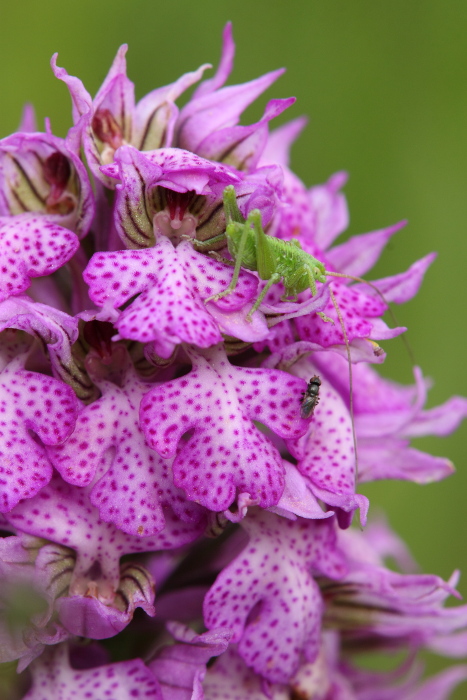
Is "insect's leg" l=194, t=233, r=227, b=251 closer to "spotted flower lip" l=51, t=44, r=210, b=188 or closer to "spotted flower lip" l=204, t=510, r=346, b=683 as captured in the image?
"spotted flower lip" l=51, t=44, r=210, b=188

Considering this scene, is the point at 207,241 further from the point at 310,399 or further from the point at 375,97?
the point at 375,97

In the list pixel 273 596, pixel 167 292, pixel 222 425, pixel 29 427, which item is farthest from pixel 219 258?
pixel 273 596

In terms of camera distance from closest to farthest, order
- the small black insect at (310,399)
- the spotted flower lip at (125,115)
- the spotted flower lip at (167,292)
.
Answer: the spotted flower lip at (167,292), the small black insect at (310,399), the spotted flower lip at (125,115)

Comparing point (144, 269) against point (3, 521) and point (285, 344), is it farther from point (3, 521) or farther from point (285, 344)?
point (3, 521)

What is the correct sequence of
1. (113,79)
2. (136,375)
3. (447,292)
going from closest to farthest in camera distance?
(136,375) < (113,79) < (447,292)

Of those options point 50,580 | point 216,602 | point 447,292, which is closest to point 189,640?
point 216,602

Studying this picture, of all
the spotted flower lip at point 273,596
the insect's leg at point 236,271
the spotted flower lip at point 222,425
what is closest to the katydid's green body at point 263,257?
the insect's leg at point 236,271

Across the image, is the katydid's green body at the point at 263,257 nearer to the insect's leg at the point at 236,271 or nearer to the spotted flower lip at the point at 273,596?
the insect's leg at the point at 236,271
